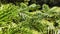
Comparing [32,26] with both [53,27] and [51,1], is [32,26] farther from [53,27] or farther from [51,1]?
[51,1]

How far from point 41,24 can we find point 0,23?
3.78 ft

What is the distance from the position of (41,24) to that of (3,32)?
4.23ft

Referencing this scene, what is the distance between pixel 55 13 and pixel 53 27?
97cm

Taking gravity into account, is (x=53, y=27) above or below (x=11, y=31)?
below

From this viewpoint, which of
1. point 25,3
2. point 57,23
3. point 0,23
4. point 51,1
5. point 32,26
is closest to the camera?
point 0,23

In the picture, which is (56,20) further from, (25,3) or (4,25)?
(4,25)

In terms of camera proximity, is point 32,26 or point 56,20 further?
point 56,20

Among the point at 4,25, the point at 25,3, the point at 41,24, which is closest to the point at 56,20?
the point at 41,24

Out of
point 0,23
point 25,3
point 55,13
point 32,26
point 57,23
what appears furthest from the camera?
point 25,3

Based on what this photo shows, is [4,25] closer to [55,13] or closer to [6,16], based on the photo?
[6,16]

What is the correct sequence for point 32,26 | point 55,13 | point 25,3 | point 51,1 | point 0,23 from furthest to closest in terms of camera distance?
point 51,1
point 25,3
point 55,13
point 32,26
point 0,23

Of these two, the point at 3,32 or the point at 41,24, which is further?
the point at 41,24

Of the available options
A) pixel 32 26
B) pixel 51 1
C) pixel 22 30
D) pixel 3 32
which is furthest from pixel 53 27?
pixel 51 1

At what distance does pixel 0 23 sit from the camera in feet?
14.6
